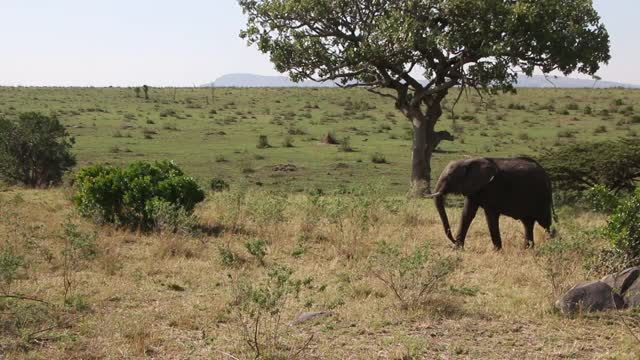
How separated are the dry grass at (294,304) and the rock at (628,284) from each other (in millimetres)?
444

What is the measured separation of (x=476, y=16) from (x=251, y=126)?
26.8 meters

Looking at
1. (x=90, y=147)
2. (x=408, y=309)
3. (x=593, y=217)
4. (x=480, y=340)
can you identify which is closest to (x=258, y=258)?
(x=408, y=309)

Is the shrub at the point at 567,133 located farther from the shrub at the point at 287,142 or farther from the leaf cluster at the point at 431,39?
the leaf cluster at the point at 431,39

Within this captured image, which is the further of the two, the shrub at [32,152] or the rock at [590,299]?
the shrub at [32,152]

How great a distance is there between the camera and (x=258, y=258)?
430 inches

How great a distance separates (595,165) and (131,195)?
40.2ft

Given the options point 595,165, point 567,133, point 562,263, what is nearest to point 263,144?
point 567,133

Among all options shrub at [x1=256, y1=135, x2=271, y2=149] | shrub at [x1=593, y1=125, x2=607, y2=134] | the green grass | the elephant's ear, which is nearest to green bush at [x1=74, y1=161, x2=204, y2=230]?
the elephant's ear

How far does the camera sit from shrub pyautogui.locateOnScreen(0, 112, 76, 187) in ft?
70.7

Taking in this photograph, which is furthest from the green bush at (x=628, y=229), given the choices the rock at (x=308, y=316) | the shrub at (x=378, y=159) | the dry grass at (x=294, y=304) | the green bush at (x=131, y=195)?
the shrub at (x=378, y=159)

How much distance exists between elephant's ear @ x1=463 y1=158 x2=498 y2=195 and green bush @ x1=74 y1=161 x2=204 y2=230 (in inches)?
221

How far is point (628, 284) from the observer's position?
821cm

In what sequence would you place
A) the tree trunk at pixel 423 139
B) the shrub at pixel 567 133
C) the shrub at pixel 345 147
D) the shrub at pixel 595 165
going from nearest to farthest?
1. the shrub at pixel 595 165
2. the tree trunk at pixel 423 139
3. the shrub at pixel 345 147
4. the shrub at pixel 567 133

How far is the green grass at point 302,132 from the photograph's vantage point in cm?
2780
